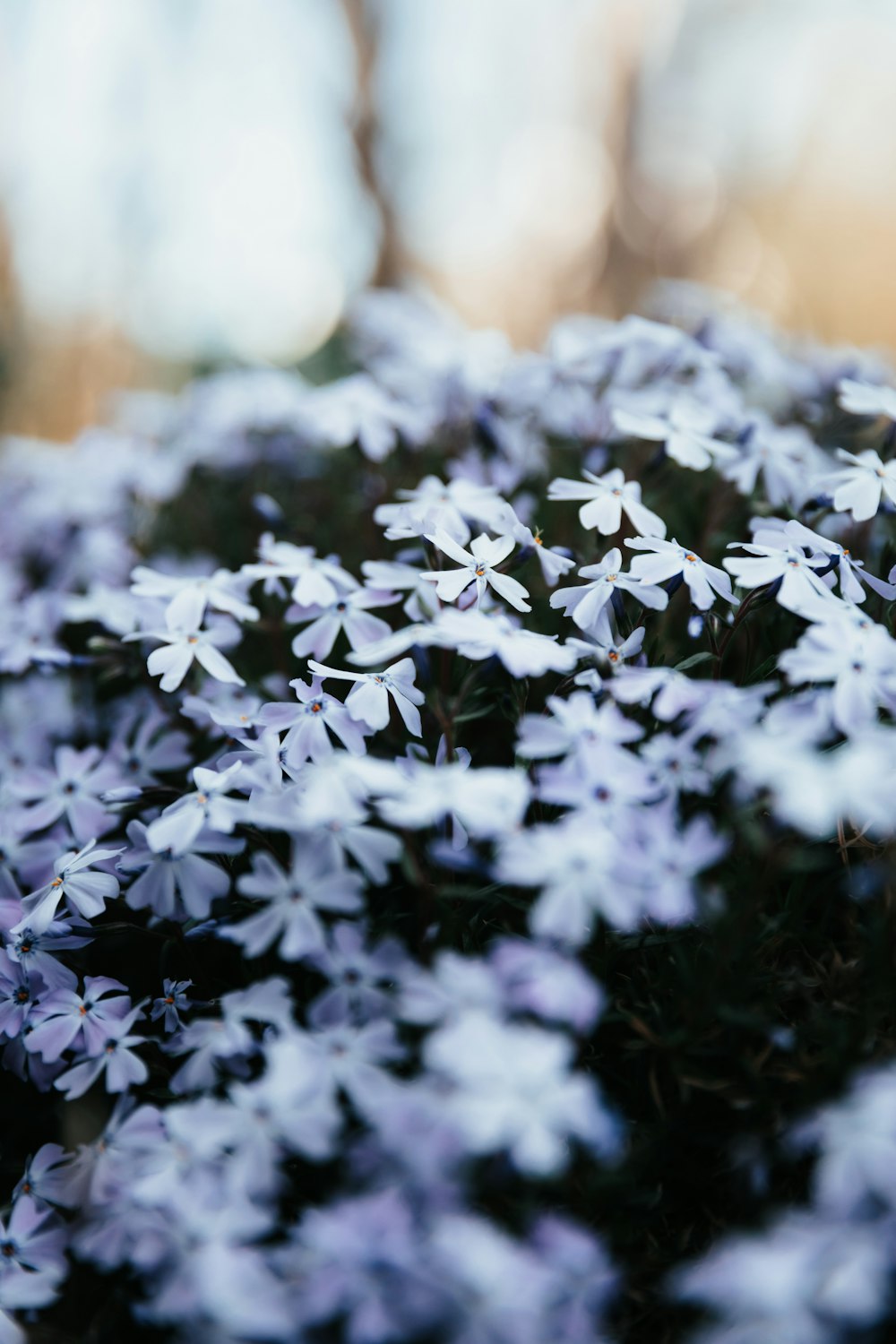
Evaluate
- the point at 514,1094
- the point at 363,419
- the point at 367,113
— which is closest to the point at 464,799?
the point at 514,1094

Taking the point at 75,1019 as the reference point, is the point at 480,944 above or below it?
above

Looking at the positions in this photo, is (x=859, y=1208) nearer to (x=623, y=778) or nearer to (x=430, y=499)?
(x=623, y=778)

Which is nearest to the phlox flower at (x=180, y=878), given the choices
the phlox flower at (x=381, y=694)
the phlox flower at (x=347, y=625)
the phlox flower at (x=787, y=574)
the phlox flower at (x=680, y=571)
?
the phlox flower at (x=381, y=694)

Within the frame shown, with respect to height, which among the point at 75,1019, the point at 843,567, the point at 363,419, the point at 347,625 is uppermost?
the point at 843,567

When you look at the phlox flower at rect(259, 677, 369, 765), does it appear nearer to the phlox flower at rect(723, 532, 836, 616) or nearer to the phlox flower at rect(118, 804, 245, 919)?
the phlox flower at rect(118, 804, 245, 919)

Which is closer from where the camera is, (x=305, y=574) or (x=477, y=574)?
(x=477, y=574)

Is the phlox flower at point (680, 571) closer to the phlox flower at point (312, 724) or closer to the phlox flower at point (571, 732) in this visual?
the phlox flower at point (571, 732)

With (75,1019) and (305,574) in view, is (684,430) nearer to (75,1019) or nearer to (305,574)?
(305,574)
